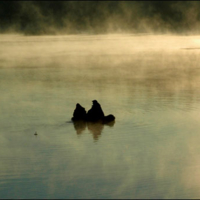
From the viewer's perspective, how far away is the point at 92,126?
78.5 ft

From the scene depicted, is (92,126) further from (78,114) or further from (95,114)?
(78,114)

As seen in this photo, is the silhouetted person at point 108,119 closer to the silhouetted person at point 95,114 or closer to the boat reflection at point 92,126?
the boat reflection at point 92,126

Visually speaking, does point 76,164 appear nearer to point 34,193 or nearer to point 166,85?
point 34,193

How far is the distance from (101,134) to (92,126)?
59.1 inches

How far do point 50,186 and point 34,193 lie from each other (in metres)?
0.64

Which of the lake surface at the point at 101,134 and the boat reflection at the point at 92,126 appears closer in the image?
the lake surface at the point at 101,134

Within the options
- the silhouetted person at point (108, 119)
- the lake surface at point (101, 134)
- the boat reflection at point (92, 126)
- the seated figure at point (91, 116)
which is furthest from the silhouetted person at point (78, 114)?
the silhouetted person at point (108, 119)

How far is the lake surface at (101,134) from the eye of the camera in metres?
16.5

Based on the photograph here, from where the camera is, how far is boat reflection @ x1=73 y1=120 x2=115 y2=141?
22812 mm

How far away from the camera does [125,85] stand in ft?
120

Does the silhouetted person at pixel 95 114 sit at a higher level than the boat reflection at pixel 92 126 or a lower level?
higher

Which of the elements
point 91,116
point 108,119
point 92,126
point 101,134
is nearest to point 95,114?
point 91,116

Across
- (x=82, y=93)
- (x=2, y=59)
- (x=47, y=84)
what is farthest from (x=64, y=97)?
(x=2, y=59)

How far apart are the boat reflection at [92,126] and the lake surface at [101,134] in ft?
0.12
